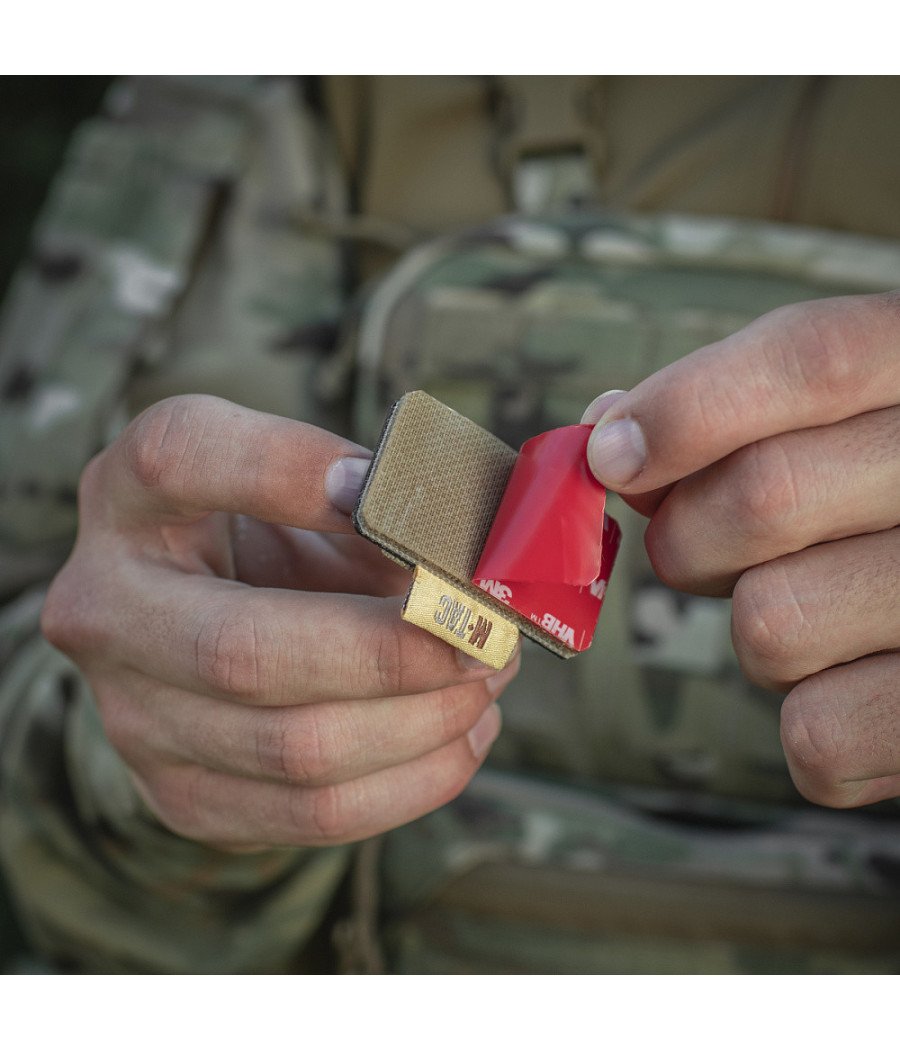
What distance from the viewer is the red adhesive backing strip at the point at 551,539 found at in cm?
75

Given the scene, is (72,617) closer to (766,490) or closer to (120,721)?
(120,721)

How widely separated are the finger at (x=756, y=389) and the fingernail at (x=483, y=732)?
0.37m

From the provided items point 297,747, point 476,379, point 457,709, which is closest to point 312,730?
point 297,747

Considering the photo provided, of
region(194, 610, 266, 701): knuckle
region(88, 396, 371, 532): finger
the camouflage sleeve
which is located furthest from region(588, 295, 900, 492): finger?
the camouflage sleeve

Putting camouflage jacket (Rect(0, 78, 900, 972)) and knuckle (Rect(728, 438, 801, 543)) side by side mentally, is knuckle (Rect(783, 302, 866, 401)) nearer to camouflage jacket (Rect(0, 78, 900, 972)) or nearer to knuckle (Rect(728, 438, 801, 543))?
knuckle (Rect(728, 438, 801, 543))

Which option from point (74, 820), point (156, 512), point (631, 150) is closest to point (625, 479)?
point (156, 512)

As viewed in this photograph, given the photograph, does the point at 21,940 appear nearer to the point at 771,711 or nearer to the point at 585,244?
the point at 771,711

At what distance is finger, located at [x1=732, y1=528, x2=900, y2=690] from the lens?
31.3 inches

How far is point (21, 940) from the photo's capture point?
1.83 metres

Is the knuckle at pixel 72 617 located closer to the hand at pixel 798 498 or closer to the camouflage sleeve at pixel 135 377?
the camouflage sleeve at pixel 135 377

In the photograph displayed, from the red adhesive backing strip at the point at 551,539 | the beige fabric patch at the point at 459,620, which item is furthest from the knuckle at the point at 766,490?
the beige fabric patch at the point at 459,620

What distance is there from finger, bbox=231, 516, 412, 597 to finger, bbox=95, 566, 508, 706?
13 cm

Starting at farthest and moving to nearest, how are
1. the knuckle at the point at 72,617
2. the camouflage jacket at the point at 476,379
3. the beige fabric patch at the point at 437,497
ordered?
the camouflage jacket at the point at 476,379
the knuckle at the point at 72,617
the beige fabric patch at the point at 437,497

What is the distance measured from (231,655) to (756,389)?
518 millimetres
